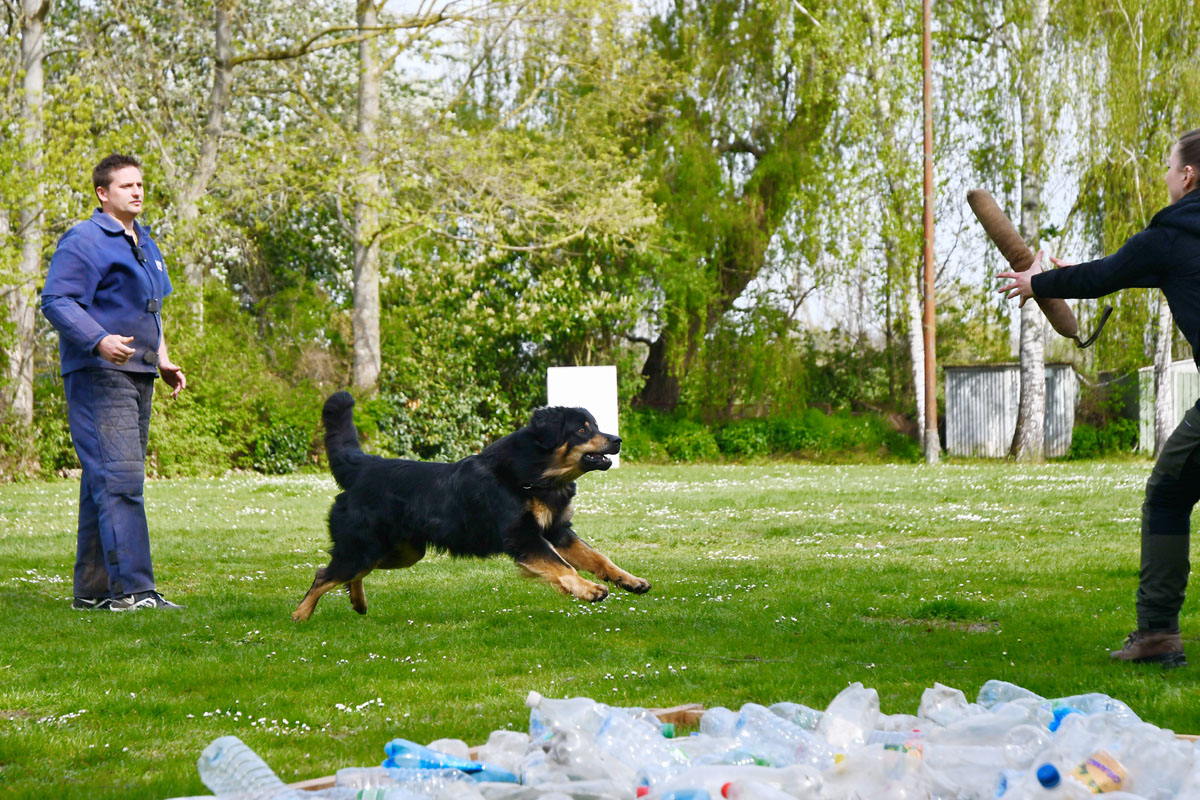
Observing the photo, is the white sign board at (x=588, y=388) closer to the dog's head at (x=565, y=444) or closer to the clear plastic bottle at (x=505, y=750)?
the dog's head at (x=565, y=444)

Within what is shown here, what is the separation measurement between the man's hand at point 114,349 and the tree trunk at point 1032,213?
2271 centimetres

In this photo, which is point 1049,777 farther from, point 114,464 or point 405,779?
point 114,464

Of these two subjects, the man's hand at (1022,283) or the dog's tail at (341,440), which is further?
the dog's tail at (341,440)

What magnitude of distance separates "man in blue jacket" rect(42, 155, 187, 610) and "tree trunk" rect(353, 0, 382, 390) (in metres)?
18.0

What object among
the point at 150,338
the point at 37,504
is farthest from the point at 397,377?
the point at 150,338

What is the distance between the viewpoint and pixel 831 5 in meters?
27.2

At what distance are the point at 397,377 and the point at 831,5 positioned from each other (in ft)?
45.0

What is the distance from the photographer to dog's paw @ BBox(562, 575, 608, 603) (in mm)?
5488

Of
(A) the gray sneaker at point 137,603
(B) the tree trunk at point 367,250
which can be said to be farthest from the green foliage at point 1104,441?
(A) the gray sneaker at point 137,603

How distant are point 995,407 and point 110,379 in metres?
24.7

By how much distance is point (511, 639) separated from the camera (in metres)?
5.54

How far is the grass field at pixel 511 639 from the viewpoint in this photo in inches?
150

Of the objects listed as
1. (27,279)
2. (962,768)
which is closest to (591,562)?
(962,768)

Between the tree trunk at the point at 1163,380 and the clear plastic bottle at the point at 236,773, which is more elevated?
the tree trunk at the point at 1163,380
